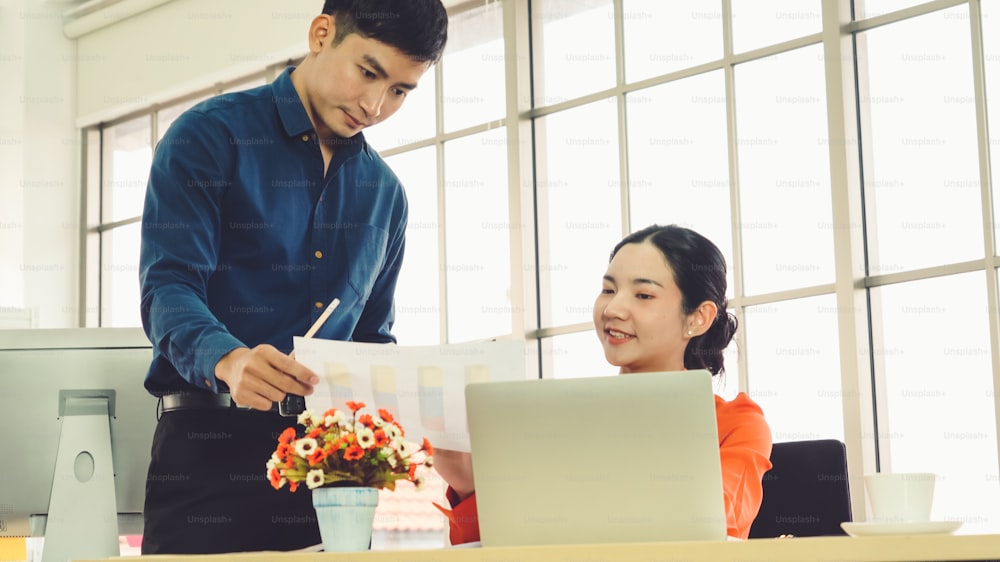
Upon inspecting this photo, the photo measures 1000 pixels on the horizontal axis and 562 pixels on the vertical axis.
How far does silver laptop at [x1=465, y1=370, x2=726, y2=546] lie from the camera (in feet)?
3.89

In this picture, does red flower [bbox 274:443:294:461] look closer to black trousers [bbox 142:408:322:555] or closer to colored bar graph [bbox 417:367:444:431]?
colored bar graph [bbox 417:367:444:431]

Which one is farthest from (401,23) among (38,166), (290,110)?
(38,166)

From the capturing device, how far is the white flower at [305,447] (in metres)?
1.33

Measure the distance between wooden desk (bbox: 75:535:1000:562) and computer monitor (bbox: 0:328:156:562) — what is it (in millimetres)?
1109

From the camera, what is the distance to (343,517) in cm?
131

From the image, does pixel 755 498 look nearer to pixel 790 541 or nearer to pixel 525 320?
pixel 790 541

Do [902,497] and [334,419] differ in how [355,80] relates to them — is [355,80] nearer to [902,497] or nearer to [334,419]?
[334,419]

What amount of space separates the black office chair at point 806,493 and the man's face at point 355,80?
943 millimetres

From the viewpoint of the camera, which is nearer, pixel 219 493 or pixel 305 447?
pixel 305 447

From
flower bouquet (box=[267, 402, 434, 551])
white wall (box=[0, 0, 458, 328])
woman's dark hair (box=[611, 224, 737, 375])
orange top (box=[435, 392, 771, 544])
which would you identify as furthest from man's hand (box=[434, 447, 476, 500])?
white wall (box=[0, 0, 458, 328])

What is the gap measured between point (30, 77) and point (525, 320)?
11.8 feet

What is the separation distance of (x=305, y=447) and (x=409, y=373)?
0.16 meters

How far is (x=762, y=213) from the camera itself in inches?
192

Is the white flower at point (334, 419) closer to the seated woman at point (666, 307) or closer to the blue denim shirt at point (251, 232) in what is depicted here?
the blue denim shirt at point (251, 232)
